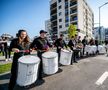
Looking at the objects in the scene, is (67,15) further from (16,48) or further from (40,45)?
(16,48)

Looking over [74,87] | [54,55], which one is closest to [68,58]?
[54,55]

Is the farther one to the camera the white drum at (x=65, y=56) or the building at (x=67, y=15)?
the building at (x=67, y=15)

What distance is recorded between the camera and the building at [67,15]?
198 feet

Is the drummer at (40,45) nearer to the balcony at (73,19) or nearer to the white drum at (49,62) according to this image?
the white drum at (49,62)

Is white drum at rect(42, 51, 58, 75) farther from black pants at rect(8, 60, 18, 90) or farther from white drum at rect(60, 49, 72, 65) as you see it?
white drum at rect(60, 49, 72, 65)

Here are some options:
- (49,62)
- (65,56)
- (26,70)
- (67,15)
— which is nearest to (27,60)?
(26,70)

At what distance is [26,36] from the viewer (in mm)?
5000

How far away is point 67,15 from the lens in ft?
212

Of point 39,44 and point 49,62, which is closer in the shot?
point 49,62

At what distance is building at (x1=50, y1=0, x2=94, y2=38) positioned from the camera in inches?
2378

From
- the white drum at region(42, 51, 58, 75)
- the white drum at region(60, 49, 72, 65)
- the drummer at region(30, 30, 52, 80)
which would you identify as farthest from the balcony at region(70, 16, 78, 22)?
the white drum at region(42, 51, 58, 75)

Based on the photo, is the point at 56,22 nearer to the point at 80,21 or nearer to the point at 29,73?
the point at 80,21

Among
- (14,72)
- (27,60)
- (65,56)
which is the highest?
(27,60)

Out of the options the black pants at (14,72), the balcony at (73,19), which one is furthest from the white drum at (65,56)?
the balcony at (73,19)
